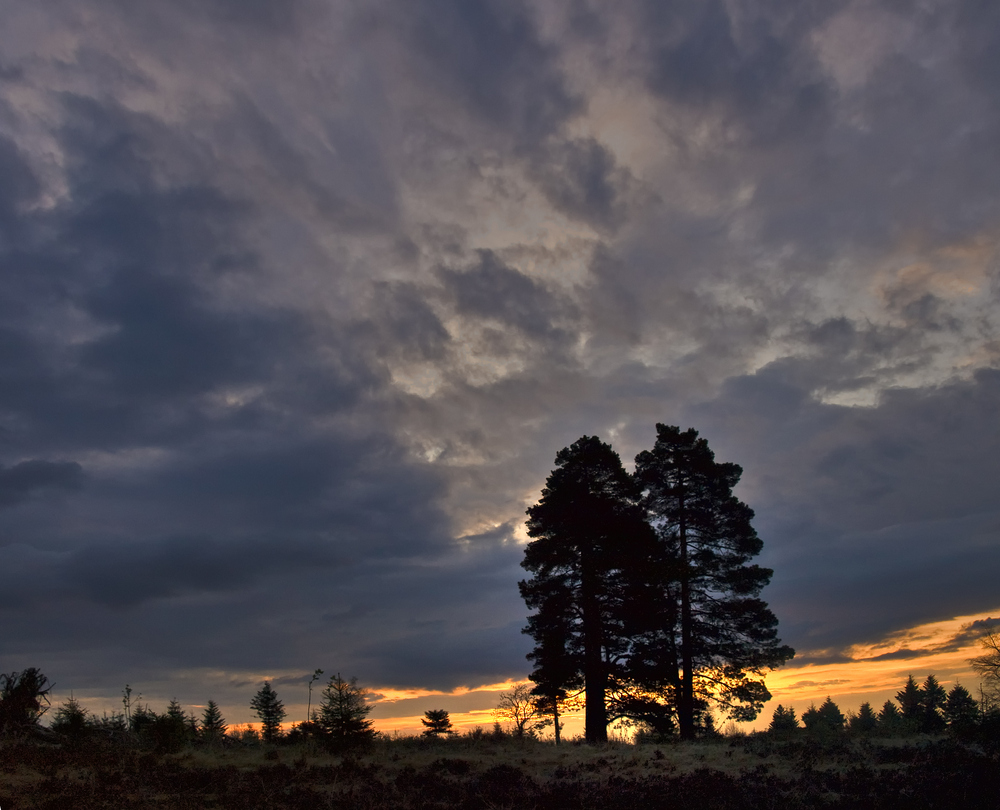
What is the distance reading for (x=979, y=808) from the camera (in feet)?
49.7

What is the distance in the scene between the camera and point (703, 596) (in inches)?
1296

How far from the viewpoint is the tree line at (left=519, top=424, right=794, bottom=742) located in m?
30.6

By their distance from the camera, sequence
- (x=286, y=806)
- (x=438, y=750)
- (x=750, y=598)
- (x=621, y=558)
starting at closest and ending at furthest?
(x=286, y=806), (x=438, y=750), (x=621, y=558), (x=750, y=598)

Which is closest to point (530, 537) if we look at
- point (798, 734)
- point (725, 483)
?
point (725, 483)

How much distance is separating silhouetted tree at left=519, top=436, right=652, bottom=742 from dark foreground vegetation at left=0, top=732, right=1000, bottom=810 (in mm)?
4586

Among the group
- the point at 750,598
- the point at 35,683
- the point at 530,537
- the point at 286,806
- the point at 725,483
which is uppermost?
the point at 725,483

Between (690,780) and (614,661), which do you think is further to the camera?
(614,661)

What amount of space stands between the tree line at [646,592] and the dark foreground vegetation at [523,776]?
4.65 m

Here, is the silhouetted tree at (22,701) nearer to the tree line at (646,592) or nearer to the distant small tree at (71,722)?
the distant small tree at (71,722)

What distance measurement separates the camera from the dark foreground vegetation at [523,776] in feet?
57.1

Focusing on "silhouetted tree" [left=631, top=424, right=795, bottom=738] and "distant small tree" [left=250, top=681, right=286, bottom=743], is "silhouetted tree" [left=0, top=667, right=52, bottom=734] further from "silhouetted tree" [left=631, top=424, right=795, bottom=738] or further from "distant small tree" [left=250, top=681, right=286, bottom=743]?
"distant small tree" [left=250, top=681, right=286, bottom=743]

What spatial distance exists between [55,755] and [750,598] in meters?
29.4

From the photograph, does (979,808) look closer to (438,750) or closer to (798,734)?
(798,734)

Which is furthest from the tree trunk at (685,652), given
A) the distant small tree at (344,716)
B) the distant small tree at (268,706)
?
the distant small tree at (268,706)
